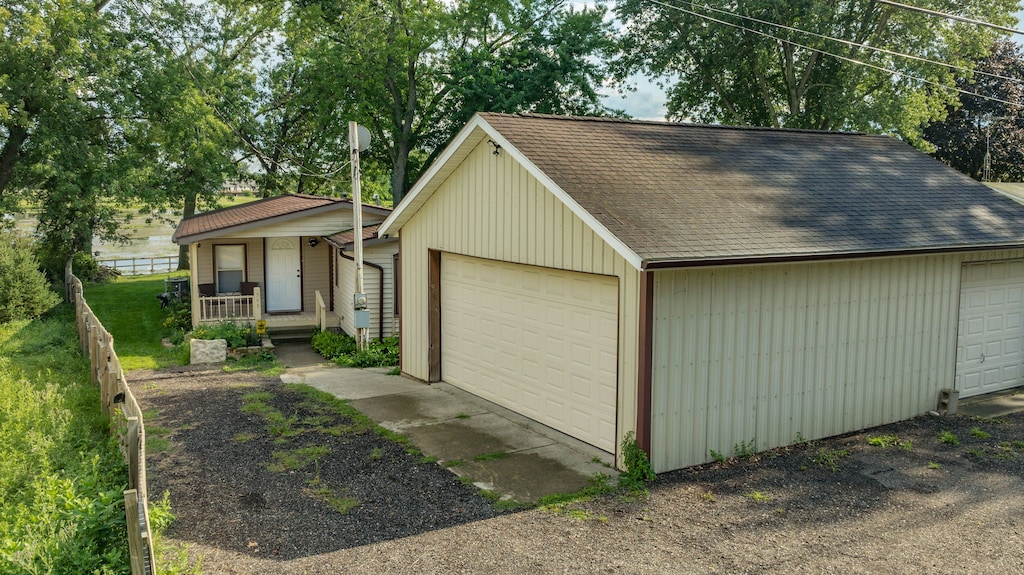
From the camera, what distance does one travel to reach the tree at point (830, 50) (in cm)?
2706

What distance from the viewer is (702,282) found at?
28.1 feet

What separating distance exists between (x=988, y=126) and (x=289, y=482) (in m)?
35.3

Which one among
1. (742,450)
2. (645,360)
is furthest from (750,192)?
(742,450)

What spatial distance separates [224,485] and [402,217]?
20.4 feet

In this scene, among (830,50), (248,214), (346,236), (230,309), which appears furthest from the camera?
(830,50)

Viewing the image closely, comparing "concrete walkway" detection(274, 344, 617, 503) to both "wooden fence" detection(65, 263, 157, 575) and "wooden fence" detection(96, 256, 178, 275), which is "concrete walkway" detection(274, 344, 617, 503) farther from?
"wooden fence" detection(96, 256, 178, 275)

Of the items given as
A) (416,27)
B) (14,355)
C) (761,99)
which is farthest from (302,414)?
(761,99)

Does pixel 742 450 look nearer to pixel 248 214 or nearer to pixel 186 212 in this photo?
pixel 248 214

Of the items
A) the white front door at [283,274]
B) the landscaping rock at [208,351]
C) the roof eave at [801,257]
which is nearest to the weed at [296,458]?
the roof eave at [801,257]

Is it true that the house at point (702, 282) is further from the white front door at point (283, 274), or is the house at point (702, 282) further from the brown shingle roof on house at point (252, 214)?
the white front door at point (283, 274)

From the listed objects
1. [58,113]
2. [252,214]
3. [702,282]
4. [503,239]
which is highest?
[58,113]

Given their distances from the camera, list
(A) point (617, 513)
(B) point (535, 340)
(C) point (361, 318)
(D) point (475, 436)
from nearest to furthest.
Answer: (A) point (617, 513)
(D) point (475, 436)
(B) point (535, 340)
(C) point (361, 318)

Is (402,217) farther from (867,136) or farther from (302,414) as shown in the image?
(867,136)

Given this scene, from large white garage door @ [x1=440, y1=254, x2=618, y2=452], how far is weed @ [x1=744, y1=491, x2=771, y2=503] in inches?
70.4
